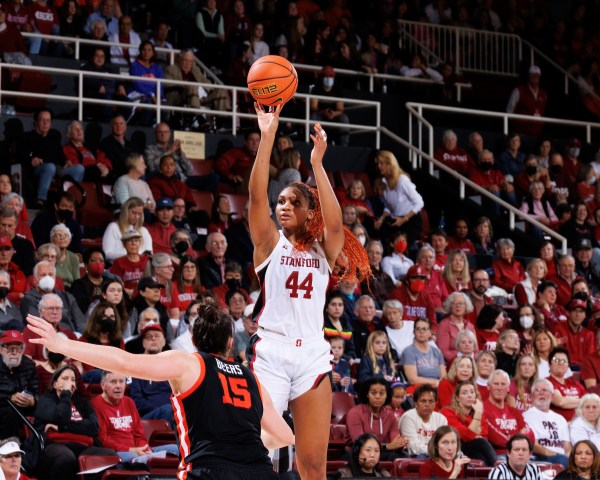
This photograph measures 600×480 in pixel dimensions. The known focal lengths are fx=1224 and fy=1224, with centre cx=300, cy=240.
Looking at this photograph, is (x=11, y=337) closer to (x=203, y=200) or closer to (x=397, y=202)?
(x=203, y=200)

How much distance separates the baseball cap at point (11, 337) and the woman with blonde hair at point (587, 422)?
18.2 feet

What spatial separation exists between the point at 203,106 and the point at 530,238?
480 centimetres

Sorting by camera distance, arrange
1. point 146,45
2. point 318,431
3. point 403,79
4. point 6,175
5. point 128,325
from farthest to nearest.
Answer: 1. point 403,79
2. point 146,45
3. point 6,175
4. point 128,325
5. point 318,431

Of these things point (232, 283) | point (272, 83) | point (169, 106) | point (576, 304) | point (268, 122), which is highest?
point (272, 83)

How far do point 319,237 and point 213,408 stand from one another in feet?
6.21

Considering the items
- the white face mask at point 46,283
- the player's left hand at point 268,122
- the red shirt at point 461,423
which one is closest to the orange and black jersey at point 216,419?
the player's left hand at point 268,122

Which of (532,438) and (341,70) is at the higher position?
(341,70)

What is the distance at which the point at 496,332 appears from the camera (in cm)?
1387

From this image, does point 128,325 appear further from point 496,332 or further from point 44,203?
point 496,332

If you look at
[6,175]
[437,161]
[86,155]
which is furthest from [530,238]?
[6,175]

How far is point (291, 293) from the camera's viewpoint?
7.13 m

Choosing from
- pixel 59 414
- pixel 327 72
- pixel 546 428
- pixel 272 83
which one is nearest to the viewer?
pixel 272 83

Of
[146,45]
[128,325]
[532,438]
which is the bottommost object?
[532,438]

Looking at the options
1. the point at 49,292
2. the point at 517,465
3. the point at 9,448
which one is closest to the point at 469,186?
the point at 517,465
